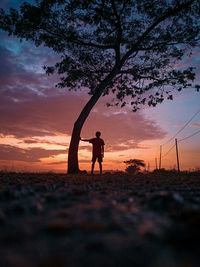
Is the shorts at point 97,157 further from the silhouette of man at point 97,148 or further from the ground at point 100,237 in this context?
the ground at point 100,237

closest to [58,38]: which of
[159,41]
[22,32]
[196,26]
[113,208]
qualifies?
[22,32]

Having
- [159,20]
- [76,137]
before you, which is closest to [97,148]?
[76,137]

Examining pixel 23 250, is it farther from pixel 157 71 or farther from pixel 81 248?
pixel 157 71

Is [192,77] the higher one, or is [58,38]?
[58,38]

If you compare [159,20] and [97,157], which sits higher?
[159,20]

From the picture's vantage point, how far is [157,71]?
16250 mm

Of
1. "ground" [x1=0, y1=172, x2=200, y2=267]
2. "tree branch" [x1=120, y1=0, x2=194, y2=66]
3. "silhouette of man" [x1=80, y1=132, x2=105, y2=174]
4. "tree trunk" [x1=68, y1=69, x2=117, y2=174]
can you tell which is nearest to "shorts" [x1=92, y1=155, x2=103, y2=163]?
"silhouette of man" [x1=80, y1=132, x2=105, y2=174]

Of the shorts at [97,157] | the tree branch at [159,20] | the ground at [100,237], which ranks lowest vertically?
the ground at [100,237]

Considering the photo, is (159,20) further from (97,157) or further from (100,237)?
(100,237)

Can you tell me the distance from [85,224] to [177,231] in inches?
29.7

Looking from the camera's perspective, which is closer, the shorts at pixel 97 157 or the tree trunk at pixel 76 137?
the shorts at pixel 97 157

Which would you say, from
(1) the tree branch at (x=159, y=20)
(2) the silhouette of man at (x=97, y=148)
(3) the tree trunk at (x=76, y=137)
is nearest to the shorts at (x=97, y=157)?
(2) the silhouette of man at (x=97, y=148)

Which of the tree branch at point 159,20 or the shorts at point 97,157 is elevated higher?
the tree branch at point 159,20

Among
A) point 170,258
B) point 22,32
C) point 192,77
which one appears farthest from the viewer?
point 192,77
